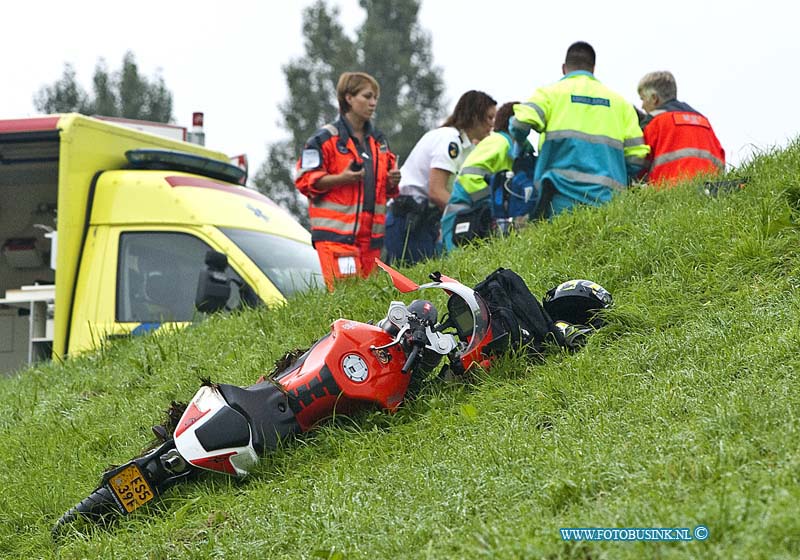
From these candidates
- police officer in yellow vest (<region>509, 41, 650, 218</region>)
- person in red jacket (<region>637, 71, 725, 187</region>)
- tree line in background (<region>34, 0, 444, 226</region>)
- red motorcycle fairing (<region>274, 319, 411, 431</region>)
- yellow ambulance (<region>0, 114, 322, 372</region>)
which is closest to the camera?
red motorcycle fairing (<region>274, 319, 411, 431</region>)

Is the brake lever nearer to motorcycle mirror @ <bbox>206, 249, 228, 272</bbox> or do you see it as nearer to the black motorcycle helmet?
the black motorcycle helmet

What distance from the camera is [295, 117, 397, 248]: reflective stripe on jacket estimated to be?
8.18m

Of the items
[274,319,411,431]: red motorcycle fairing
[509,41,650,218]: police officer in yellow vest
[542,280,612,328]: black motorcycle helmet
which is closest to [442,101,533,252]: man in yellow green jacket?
[509,41,650,218]: police officer in yellow vest

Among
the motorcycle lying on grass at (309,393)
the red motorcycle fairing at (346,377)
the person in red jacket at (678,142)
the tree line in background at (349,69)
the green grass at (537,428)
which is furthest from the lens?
the tree line in background at (349,69)

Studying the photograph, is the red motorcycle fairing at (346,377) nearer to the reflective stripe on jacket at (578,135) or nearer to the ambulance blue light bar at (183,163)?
the reflective stripe on jacket at (578,135)

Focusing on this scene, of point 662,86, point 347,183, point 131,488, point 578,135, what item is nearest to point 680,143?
point 662,86

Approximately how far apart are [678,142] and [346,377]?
4.27 m

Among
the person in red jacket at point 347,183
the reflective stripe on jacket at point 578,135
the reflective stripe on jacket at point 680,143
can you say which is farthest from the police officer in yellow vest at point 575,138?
the person in red jacket at point 347,183

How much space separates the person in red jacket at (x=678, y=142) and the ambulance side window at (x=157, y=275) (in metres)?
3.55

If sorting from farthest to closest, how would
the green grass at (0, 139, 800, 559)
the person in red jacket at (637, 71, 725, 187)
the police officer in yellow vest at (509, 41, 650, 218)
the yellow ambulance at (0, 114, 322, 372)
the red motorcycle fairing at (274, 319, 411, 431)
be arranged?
the yellow ambulance at (0, 114, 322, 372) < the person in red jacket at (637, 71, 725, 187) < the police officer in yellow vest at (509, 41, 650, 218) < the red motorcycle fairing at (274, 319, 411, 431) < the green grass at (0, 139, 800, 559)

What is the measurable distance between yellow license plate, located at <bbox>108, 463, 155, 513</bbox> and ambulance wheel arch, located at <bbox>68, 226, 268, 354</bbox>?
383cm

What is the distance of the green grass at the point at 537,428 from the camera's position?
341cm

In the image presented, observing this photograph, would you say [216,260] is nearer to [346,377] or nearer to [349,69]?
[346,377]

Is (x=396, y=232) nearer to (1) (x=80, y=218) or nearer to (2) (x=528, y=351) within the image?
(1) (x=80, y=218)
